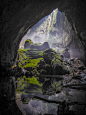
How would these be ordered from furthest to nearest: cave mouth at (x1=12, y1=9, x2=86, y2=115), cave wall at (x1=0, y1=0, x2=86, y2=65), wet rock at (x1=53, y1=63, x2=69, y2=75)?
wet rock at (x1=53, y1=63, x2=69, y2=75) < cave wall at (x1=0, y1=0, x2=86, y2=65) < cave mouth at (x1=12, y1=9, x2=86, y2=115)

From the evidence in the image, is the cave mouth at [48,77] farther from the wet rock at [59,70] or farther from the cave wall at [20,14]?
the cave wall at [20,14]

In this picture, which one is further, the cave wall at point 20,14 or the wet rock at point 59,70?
the wet rock at point 59,70

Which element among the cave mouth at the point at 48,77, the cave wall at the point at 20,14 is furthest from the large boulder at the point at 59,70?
the cave wall at the point at 20,14

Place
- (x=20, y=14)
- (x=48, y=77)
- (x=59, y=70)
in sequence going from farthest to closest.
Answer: (x=59, y=70) < (x=48, y=77) < (x=20, y=14)

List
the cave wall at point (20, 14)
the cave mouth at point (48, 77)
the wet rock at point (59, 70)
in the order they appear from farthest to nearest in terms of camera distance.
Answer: the wet rock at point (59, 70) < the cave wall at point (20, 14) < the cave mouth at point (48, 77)

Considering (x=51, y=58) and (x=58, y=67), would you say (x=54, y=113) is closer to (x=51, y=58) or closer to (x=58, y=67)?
(x=58, y=67)

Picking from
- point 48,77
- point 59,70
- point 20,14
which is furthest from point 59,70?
point 20,14

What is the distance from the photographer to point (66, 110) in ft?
6.74

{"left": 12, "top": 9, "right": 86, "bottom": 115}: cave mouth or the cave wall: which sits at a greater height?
the cave wall

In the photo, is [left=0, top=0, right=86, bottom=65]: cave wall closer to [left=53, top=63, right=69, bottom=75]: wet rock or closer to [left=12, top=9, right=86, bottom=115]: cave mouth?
[left=12, top=9, right=86, bottom=115]: cave mouth

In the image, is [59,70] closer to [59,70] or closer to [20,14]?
[59,70]

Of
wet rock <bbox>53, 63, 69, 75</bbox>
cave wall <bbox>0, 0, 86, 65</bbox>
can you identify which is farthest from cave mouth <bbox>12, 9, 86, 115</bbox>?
cave wall <bbox>0, 0, 86, 65</bbox>

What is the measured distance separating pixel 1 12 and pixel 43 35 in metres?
43.1

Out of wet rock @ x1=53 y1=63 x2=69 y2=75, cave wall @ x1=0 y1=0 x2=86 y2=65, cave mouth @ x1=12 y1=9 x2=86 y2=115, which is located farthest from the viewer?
wet rock @ x1=53 y1=63 x2=69 y2=75
